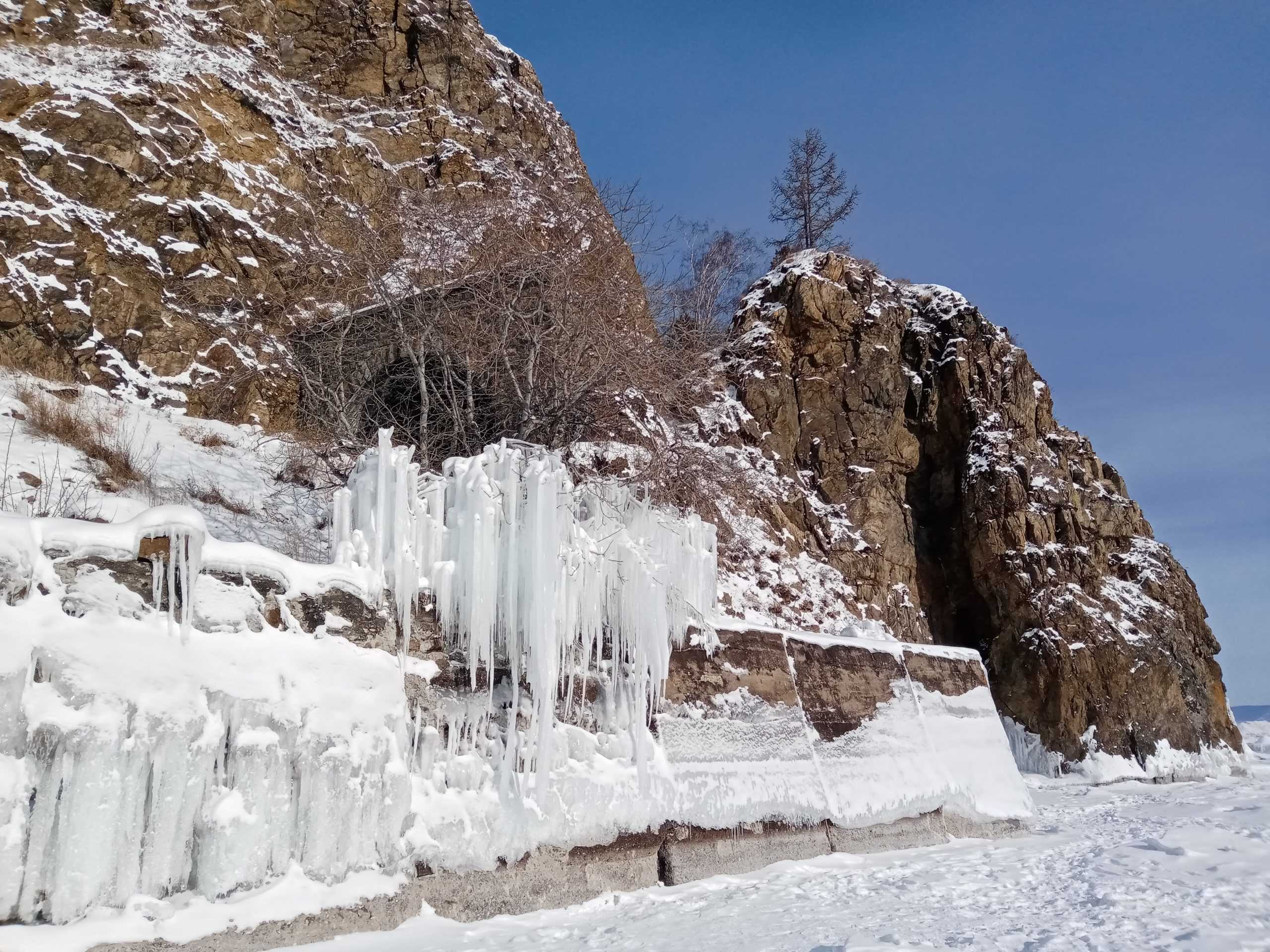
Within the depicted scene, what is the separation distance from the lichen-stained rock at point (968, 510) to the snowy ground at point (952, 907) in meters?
11.6

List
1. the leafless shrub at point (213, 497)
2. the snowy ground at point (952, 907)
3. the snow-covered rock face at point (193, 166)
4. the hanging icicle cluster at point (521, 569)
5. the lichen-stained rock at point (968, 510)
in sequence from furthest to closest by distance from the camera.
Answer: the lichen-stained rock at point (968, 510) < the snow-covered rock face at point (193, 166) < the leafless shrub at point (213, 497) < the hanging icicle cluster at point (521, 569) < the snowy ground at point (952, 907)

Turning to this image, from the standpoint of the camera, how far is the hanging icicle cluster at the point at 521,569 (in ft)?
20.7

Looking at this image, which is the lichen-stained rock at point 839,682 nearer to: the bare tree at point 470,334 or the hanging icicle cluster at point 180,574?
the bare tree at point 470,334

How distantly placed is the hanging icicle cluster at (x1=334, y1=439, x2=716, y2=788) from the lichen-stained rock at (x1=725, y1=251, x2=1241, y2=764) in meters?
12.3

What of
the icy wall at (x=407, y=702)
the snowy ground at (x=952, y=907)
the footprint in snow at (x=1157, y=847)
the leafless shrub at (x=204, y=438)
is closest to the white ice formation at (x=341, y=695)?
the icy wall at (x=407, y=702)

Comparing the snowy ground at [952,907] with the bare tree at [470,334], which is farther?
the bare tree at [470,334]

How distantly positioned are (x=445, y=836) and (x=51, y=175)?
36.0 feet

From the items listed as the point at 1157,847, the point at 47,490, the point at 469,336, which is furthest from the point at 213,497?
the point at 1157,847

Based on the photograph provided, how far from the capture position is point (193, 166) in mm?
13484

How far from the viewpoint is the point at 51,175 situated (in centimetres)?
1204

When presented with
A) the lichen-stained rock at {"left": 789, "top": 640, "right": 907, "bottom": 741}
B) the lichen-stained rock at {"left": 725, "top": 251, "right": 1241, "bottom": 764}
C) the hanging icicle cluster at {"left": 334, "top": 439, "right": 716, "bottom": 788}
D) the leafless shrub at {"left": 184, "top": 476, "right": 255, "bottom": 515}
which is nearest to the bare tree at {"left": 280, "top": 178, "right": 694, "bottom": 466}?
the leafless shrub at {"left": 184, "top": 476, "right": 255, "bottom": 515}

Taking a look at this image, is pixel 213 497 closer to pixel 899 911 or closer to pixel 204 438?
pixel 204 438

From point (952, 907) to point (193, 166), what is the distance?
13.6 metres

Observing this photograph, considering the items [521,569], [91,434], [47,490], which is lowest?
[521,569]
